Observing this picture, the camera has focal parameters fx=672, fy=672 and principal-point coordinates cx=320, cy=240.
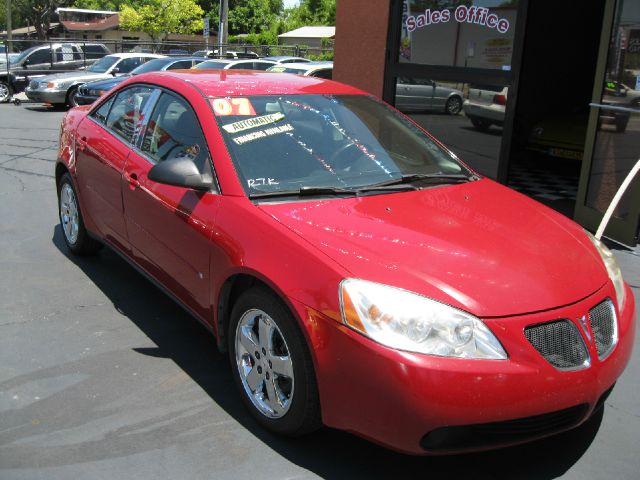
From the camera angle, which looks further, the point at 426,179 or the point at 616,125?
the point at 616,125

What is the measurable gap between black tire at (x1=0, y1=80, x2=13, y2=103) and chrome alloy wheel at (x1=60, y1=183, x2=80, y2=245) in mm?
14724

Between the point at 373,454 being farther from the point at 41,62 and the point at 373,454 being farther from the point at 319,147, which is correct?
the point at 41,62

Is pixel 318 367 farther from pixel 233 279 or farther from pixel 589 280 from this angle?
pixel 589 280

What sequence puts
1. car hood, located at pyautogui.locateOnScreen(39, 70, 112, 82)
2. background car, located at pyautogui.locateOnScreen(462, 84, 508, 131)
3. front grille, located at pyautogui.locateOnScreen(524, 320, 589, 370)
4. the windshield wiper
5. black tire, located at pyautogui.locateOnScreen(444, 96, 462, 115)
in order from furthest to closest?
car hood, located at pyautogui.locateOnScreen(39, 70, 112, 82) < black tire, located at pyautogui.locateOnScreen(444, 96, 462, 115) < background car, located at pyautogui.locateOnScreen(462, 84, 508, 131) < the windshield wiper < front grille, located at pyautogui.locateOnScreen(524, 320, 589, 370)

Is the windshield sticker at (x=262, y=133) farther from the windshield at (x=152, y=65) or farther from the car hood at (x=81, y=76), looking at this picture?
the car hood at (x=81, y=76)

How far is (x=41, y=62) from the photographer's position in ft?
64.5

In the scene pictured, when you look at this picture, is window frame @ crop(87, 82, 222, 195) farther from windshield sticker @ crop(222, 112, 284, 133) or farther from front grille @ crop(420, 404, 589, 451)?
front grille @ crop(420, 404, 589, 451)

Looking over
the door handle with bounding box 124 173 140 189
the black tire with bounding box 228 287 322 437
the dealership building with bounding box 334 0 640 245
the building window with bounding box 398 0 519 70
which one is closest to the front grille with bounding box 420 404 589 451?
the black tire with bounding box 228 287 322 437

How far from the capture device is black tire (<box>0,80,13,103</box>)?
18.4m

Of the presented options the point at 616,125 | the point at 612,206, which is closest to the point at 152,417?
the point at 612,206

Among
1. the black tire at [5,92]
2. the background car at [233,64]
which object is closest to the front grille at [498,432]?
the background car at [233,64]

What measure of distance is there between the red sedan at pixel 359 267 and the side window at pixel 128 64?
14.1 meters

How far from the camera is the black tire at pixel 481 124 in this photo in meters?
8.25

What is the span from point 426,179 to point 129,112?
7.16ft
